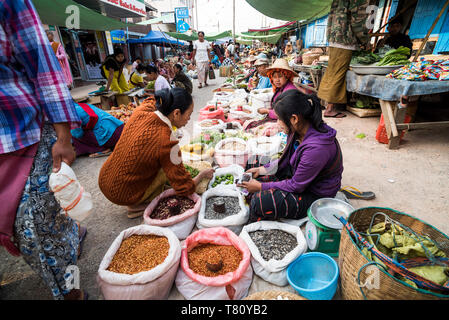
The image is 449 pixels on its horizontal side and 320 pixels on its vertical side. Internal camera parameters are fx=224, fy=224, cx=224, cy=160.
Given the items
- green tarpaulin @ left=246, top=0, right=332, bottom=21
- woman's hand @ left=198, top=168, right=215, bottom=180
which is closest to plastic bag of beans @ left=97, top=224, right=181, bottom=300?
woman's hand @ left=198, top=168, right=215, bottom=180

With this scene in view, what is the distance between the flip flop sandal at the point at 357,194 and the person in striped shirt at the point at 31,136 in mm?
2574

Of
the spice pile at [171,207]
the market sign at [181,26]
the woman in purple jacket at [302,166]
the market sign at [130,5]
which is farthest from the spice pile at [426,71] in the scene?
the market sign at [181,26]

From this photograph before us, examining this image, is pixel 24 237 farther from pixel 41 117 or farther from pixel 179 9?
pixel 179 9

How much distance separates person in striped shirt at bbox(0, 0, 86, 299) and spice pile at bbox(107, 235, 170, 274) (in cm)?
35

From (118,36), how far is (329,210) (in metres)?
16.5

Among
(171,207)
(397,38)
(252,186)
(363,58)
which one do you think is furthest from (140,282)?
(397,38)

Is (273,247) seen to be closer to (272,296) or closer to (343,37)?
(272,296)

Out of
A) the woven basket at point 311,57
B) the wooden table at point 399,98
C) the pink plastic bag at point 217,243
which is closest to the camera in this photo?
the pink plastic bag at point 217,243

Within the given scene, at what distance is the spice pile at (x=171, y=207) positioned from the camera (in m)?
2.09

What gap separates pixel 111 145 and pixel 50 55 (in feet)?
10.2

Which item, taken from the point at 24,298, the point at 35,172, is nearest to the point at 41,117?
the point at 35,172

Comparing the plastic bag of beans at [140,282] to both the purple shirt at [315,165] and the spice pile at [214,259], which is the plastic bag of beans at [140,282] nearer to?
the spice pile at [214,259]

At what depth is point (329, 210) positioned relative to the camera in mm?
1866
